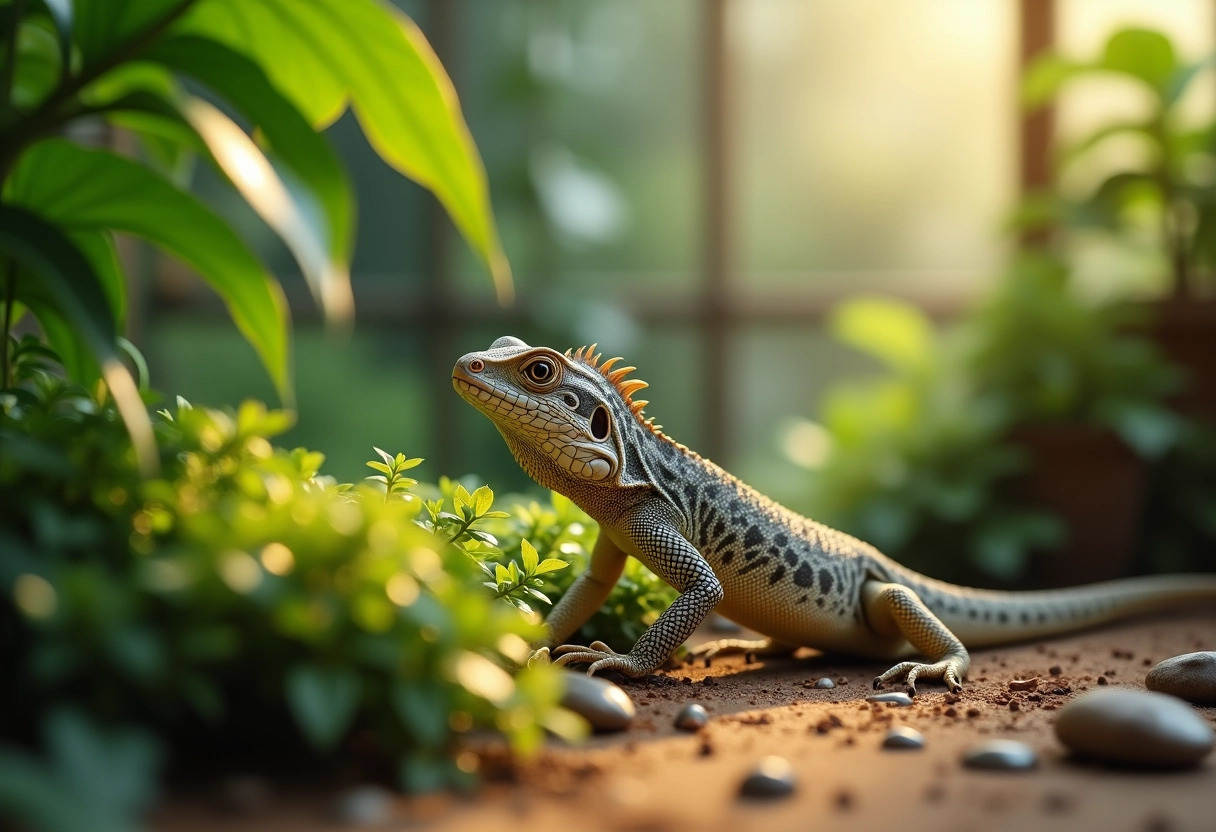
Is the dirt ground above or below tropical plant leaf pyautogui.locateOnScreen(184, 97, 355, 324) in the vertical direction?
below

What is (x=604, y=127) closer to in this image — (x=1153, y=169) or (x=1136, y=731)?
(x=1153, y=169)

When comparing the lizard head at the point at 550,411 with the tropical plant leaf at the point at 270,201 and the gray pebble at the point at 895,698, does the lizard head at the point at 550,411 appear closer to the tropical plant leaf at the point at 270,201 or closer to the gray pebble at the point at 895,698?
the tropical plant leaf at the point at 270,201

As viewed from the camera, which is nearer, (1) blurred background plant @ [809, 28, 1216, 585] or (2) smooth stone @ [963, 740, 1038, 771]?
(2) smooth stone @ [963, 740, 1038, 771]

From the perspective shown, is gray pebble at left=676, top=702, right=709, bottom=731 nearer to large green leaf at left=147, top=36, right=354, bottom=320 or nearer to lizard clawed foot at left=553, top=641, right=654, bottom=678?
lizard clawed foot at left=553, top=641, right=654, bottom=678

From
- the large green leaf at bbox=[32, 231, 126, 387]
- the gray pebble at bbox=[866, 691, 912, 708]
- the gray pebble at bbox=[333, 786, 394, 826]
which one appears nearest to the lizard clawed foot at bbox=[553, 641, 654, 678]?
the gray pebble at bbox=[866, 691, 912, 708]

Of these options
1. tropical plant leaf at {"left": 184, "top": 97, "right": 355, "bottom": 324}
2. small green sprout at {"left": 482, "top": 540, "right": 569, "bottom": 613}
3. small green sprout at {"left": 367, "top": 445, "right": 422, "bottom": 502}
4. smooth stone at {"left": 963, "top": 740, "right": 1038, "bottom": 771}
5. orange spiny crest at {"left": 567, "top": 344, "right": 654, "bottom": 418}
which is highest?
tropical plant leaf at {"left": 184, "top": 97, "right": 355, "bottom": 324}

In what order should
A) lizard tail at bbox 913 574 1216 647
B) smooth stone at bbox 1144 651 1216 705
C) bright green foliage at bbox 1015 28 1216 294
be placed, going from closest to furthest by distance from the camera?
1. smooth stone at bbox 1144 651 1216 705
2. lizard tail at bbox 913 574 1216 647
3. bright green foliage at bbox 1015 28 1216 294

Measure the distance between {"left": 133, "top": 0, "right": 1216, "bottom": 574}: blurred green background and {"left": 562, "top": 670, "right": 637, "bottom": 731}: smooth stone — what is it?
482cm

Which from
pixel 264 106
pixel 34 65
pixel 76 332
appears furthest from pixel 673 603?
pixel 34 65

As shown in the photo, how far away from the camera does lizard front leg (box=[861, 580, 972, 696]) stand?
8.90 ft

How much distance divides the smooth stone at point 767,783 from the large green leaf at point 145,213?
4.83 ft

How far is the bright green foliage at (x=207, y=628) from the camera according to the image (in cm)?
150

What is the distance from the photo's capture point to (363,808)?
5.28 feet

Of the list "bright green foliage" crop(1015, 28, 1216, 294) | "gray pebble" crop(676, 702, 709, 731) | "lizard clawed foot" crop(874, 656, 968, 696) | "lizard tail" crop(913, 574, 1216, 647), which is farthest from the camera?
"bright green foliage" crop(1015, 28, 1216, 294)
